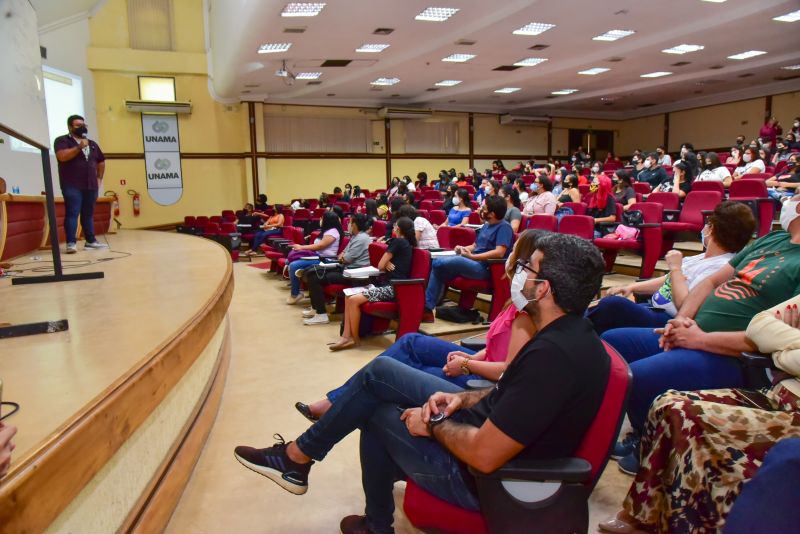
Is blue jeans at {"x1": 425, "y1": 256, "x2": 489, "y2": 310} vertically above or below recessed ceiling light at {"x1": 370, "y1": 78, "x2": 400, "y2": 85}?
below

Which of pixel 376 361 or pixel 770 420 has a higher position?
pixel 376 361

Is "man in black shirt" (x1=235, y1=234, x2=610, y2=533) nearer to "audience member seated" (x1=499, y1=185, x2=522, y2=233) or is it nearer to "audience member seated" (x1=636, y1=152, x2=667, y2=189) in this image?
"audience member seated" (x1=499, y1=185, x2=522, y2=233)

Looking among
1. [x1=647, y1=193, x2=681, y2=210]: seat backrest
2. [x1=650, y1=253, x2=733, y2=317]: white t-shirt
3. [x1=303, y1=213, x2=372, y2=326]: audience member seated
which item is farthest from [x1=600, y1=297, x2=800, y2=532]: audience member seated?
[x1=647, y1=193, x2=681, y2=210]: seat backrest

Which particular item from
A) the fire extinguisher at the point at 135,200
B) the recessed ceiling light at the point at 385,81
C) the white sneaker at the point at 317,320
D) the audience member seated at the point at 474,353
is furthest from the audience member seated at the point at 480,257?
the fire extinguisher at the point at 135,200

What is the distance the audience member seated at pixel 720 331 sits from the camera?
1.87m

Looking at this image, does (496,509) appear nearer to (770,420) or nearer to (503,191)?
(770,420)

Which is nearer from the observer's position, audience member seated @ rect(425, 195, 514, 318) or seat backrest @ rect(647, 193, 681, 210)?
audience member seated @ rect(425, 195, 514, 318)

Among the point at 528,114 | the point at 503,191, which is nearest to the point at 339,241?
the point at 503,191

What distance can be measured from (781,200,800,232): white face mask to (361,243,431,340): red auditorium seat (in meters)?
2.22

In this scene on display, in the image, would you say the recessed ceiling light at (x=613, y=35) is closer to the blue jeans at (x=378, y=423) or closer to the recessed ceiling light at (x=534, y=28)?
the recessed ceiling light at (x=534, y=28)

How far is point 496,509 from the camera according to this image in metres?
1.26

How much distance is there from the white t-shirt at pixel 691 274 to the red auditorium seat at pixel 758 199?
3194mm

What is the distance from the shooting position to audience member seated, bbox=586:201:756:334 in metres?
2.40

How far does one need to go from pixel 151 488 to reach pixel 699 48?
1190 cm
